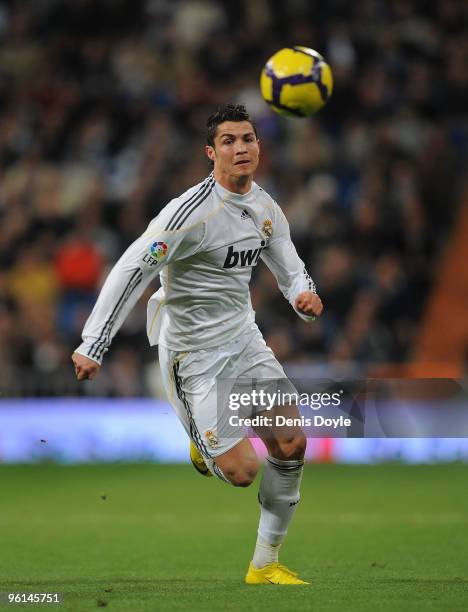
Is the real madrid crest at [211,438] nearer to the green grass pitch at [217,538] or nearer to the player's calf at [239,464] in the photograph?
the player's calf at [239,464]

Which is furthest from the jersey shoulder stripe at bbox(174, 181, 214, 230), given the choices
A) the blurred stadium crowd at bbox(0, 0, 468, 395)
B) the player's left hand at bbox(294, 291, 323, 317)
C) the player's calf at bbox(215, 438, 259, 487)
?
the blurred stadium crowd at bbox(0, 0, 468, 395)

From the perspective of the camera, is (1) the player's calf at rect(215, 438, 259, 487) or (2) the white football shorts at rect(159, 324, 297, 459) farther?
(2) the white football shorts at rect(159, 324, 297, 459)

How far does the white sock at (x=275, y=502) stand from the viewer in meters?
6.95

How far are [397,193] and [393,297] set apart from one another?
1.61 meters

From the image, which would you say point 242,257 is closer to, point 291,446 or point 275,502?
point 291,446

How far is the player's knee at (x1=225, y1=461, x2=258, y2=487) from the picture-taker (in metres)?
6.77

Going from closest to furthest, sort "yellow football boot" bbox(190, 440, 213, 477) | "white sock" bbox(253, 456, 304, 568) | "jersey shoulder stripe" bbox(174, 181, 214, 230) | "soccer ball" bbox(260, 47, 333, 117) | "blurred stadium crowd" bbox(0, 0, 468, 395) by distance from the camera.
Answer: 1. "jersey shoulder stripe" bbox(174, 181, 214, 230)
2. "white sock" bbox(253, 456, 304, 568)
3. "yellow football boot" bbox(190, 440, 213, 477)
4. "soccer ball" bbox(260, 47, 333, 117)
5. "blurred stadium crowd" bbox(0, 0, 468, 395)

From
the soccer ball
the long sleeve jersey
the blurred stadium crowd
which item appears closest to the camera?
the long sleeve jersey

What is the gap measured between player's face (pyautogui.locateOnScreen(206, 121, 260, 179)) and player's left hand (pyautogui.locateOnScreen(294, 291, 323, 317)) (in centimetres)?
73

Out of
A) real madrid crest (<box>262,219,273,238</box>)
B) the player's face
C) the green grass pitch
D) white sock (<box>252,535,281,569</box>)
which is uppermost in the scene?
the player's face

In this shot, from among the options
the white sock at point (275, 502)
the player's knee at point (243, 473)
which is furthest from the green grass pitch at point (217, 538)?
the player's knee at point (243, 473)

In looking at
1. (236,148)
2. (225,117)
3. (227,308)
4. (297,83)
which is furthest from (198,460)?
(297,83)

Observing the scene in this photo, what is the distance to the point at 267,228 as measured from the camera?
23.4ft

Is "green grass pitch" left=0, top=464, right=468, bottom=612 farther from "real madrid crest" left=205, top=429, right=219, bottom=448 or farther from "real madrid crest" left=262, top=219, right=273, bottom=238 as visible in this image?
"real madrid crest" left=262, top=219, right=273, bottom=238
